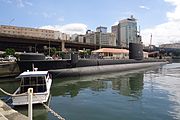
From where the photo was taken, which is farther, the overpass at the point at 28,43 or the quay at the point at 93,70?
the overpass at the point at 28,43

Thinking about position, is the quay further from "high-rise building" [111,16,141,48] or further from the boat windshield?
"high-rise building" [111,16,141,48]

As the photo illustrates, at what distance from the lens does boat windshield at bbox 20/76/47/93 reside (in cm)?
1889

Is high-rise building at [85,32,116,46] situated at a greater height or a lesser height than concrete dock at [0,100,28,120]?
greater

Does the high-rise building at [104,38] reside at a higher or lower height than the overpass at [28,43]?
higher

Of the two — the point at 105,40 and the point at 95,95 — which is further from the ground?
the point at 105,40

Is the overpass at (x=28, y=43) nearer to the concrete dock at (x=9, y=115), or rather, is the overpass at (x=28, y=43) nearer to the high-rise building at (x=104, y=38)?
the high-rise building at (x=104, y=38)

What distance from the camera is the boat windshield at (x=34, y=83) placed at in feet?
62.0

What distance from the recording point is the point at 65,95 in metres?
23.1

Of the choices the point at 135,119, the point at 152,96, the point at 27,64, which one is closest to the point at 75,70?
the point at 27,64

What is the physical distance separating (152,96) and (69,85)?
35.8 ft

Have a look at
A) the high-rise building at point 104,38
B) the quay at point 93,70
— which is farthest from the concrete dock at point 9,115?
the high-rise building at point 104,38

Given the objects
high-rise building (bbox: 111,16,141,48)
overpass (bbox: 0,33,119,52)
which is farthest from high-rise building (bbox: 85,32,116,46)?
overpass (bbox: 0,33,119,52)

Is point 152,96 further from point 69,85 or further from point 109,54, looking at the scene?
point 109,54

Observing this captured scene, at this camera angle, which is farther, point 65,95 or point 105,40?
point 105,40
